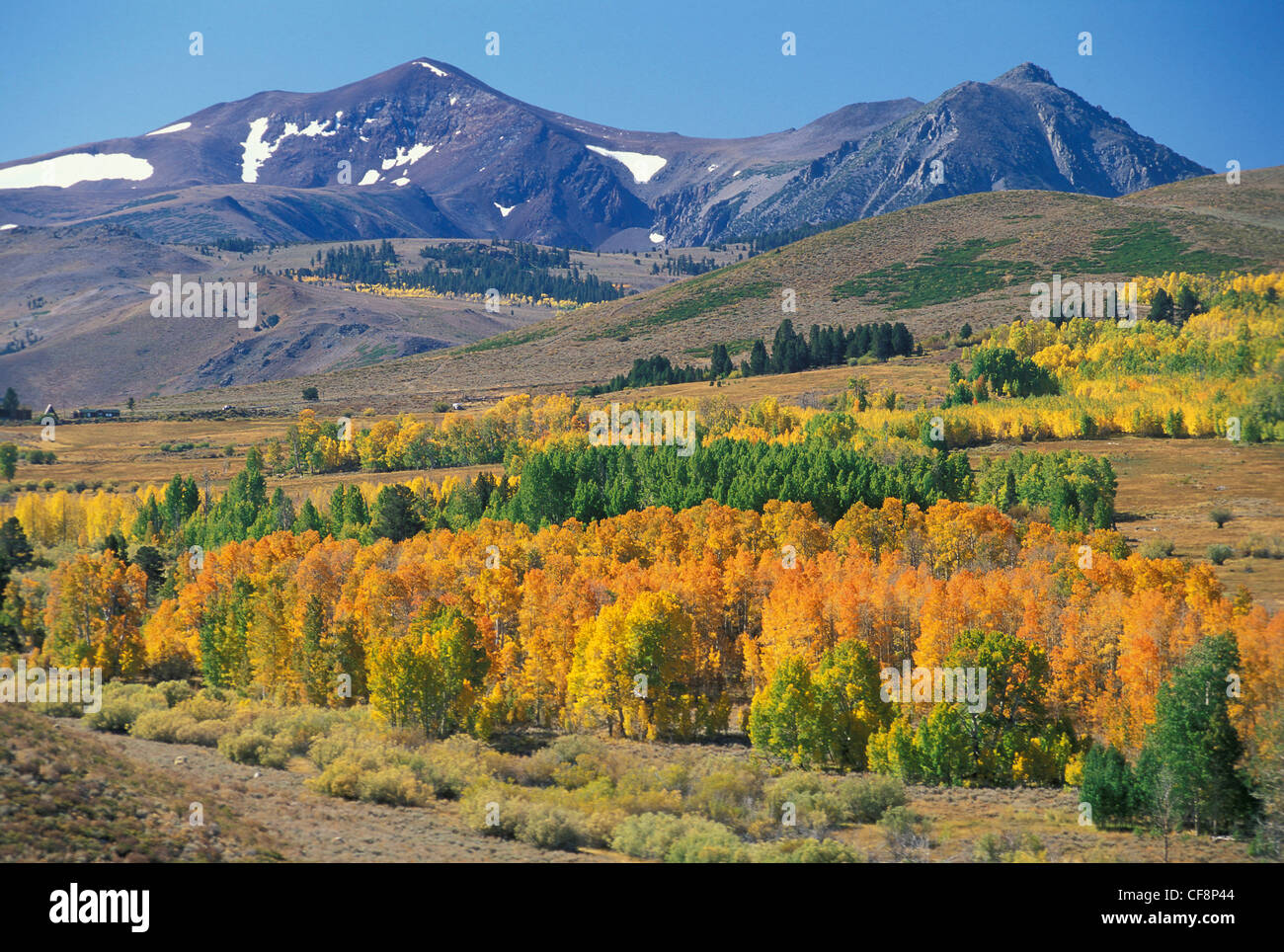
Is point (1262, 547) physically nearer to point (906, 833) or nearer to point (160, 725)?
point (906, 833)

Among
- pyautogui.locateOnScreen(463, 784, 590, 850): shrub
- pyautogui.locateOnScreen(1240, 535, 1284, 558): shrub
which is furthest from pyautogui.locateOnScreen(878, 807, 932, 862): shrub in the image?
pyautogui.locateOnScreen(1240, 535, 1284, 558): shrub

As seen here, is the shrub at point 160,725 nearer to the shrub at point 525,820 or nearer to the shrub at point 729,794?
the shrub at point 525,820

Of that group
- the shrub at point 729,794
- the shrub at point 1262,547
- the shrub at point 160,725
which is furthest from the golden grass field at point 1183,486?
the shrub at point 160,725

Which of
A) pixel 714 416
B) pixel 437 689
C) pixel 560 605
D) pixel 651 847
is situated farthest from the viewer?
pixel 714 416

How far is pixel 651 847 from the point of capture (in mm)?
47375

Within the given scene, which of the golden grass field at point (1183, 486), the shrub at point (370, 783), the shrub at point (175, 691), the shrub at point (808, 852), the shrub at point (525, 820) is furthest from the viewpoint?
the golden grass field at point (1183, 486)

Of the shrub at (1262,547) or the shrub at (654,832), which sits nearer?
the shrub at (654,832)

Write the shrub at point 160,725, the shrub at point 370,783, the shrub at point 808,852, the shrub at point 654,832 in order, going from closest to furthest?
1. the shrub at point 808,852
2. the shrub at point 654,832
3. the shrub at point 370,783
4. the shrub at point 160,725

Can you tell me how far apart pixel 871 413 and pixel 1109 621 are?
101m

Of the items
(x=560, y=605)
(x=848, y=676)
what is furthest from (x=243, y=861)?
(x=560, y=605)

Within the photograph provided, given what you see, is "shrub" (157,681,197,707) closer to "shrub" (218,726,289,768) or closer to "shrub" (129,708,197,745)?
"shrub" (129,708,197,745)

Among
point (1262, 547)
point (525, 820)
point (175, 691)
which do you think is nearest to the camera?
point (525, 820)

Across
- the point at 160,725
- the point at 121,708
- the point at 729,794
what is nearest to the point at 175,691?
the point at 121,708
